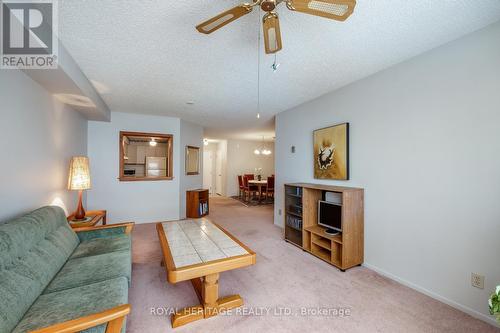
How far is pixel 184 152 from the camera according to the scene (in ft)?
16.9

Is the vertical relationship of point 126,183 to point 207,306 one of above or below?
above

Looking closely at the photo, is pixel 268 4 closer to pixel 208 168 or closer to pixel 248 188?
pixel 248 188

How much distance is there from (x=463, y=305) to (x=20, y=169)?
427 cm

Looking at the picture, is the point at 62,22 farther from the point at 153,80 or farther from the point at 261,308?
the point at 261,308

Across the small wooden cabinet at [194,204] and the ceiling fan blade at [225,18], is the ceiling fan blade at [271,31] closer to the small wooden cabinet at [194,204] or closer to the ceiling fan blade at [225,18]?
the ceiling fan blade at [225,18]

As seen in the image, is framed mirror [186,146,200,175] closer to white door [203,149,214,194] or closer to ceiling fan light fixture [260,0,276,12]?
white door [203,149,214,194]


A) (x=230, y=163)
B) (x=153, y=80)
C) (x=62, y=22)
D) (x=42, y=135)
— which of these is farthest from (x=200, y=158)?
(x=62, y=22)

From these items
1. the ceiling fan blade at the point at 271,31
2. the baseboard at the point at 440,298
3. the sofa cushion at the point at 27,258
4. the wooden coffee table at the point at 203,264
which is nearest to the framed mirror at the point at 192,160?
the wooden coffee table at the point at 203,264

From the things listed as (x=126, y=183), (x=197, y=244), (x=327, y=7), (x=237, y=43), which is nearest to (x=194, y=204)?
(x=126, y=183)

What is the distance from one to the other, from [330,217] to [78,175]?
3529 mm

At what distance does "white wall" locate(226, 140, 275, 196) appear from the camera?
344 inches

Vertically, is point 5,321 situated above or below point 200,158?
below

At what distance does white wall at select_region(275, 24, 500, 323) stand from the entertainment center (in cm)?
16

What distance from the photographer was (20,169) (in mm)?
2027
